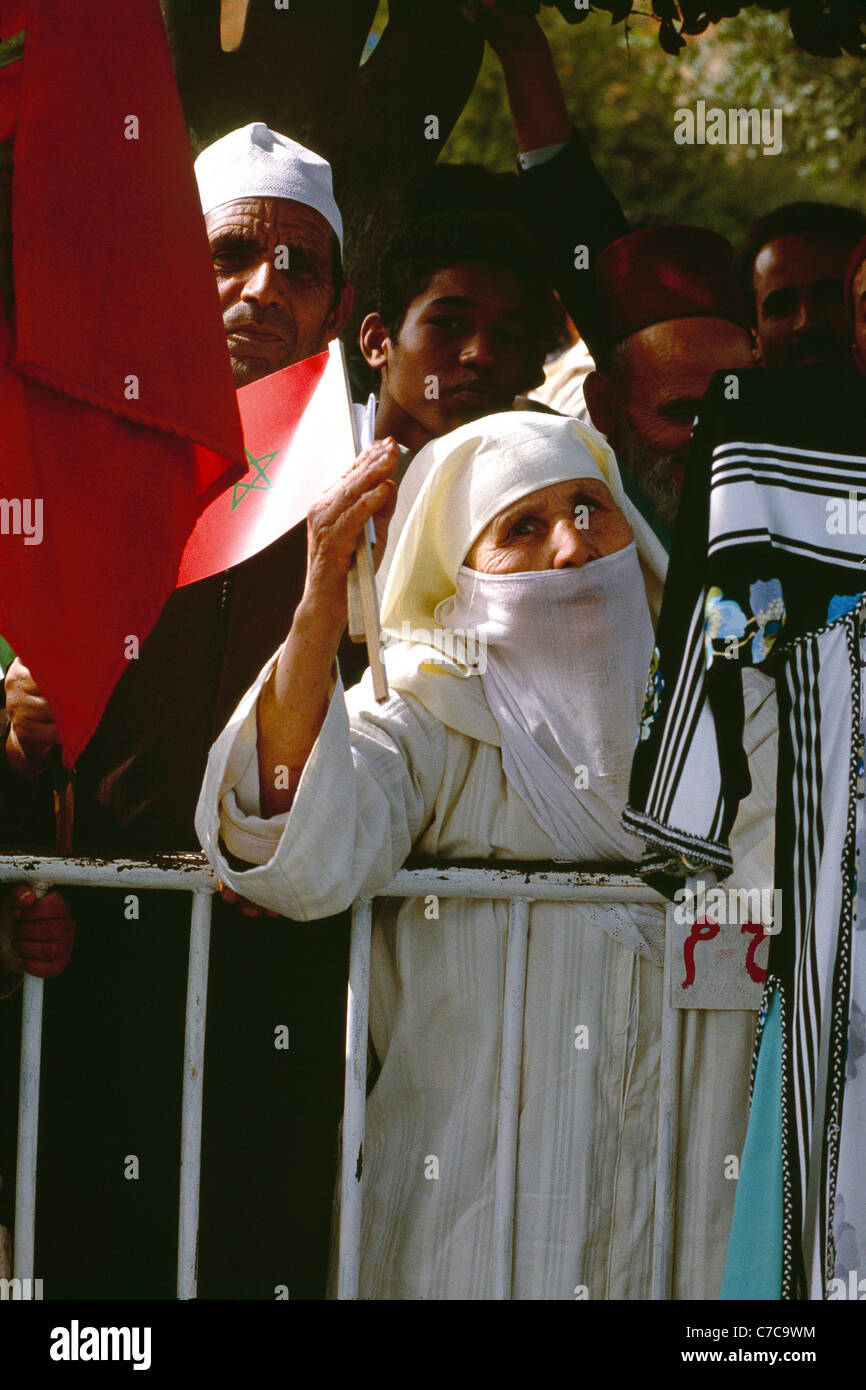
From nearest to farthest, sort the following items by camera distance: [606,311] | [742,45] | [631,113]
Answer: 1. [606,311]
2. [742,45]
3. [631,113]

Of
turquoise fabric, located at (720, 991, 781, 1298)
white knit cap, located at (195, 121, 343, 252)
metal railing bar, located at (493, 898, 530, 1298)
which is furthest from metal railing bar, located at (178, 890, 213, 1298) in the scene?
white knit cap, located at (195, 121, 343, 252)

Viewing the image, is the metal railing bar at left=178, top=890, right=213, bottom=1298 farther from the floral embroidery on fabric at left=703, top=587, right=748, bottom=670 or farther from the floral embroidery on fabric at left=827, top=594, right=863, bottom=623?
the floral embroidery on fabric at left=827, top=594, right=863, bottom=623

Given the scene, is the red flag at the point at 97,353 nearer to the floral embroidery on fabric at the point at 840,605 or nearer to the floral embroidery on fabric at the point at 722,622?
the floral embroidery on fabric at the point at 722,622

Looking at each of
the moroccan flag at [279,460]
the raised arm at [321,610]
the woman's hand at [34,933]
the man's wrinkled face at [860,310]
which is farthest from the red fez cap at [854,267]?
the woman's hand at [34,933]

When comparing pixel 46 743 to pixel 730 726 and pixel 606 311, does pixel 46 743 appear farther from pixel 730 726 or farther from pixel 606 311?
pixel 606 311

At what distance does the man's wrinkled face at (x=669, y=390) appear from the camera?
10.4 feet

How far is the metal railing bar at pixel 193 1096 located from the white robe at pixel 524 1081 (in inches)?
11.4

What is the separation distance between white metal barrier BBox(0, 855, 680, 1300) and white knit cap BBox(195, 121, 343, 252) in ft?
4.76

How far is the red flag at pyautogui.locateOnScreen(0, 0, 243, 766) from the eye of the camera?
2.16 m

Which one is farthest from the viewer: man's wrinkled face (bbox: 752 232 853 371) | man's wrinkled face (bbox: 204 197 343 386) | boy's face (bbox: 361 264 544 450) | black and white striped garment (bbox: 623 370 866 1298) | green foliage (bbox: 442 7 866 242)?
green foliage (bbox: 442 7 866 242)

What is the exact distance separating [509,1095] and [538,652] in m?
0.77
